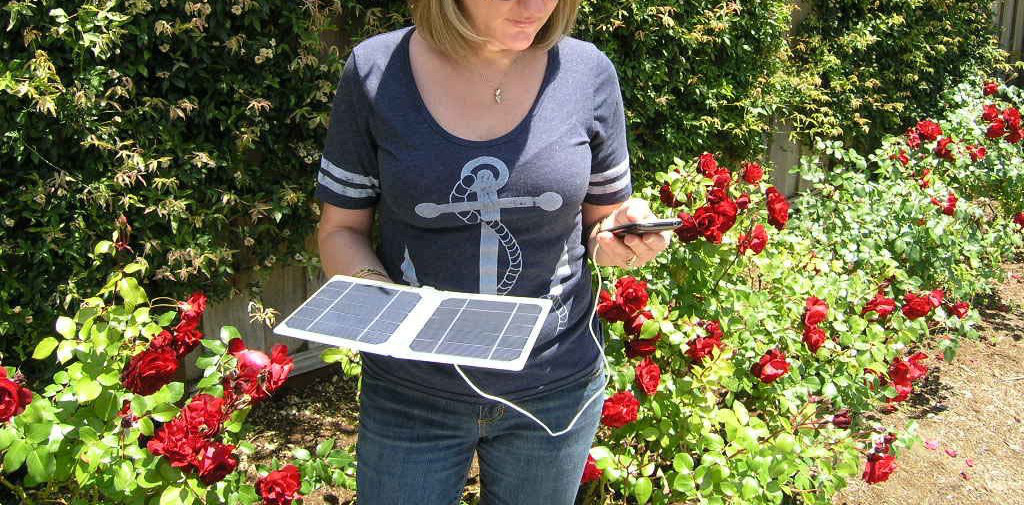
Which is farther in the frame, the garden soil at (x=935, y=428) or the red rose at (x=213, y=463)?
the garden soil at (x=935, y=428)

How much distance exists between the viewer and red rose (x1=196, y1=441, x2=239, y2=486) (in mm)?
1596

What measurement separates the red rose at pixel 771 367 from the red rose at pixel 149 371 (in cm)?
163

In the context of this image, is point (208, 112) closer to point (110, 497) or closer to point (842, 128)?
point (110, 497)

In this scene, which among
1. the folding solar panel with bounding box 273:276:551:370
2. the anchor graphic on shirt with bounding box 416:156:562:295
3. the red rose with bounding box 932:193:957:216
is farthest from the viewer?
the red rose with bounding box 932:193:957:216

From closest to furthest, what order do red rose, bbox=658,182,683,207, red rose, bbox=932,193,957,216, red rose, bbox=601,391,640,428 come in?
red rose, bbox=601,391,640,428 < red rose, bbox=658,182,683,207 < red rose, bbox=932,193,957,216

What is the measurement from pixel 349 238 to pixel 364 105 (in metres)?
→ 0.25

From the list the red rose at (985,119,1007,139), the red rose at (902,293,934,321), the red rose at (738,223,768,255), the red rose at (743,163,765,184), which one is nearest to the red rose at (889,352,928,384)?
the red rose at (902,293,934,321)

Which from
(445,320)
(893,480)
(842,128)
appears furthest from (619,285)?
(842,128)

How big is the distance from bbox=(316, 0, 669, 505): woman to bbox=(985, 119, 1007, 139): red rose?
3.88 meters

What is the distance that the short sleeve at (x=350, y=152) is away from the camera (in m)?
1.45

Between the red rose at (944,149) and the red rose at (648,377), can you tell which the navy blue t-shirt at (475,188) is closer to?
the red rose at (648,377)

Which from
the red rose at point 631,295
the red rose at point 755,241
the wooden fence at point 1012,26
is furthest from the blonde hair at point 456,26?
the wooden fence at point 1012,26

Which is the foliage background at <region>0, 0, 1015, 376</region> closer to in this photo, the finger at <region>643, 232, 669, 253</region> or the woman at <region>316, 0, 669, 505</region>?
the woman at <region>316, 0, 669, 505</region>

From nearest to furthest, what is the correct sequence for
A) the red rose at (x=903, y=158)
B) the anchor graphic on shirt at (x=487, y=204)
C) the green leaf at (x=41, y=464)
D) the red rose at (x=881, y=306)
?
the anchor graphic on shirt at (x=487, y=204)
the green leaf at (x=41, y=464)
the red rose at (x=881, y=306)
the red rose at (x=903, y=158)
